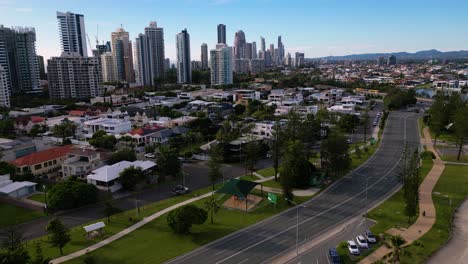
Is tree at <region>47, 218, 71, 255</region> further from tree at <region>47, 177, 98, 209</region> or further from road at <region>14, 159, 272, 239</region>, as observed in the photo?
tree at <region>47, 177, 98, 209</region>

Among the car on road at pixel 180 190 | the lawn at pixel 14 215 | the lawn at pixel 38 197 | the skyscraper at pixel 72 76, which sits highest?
the skyscraper at pixel 72 76

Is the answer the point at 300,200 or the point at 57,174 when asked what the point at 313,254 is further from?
the point at 57,174

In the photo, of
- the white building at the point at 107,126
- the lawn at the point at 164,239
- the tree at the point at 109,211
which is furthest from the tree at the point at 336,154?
the white building at the point at 107,126

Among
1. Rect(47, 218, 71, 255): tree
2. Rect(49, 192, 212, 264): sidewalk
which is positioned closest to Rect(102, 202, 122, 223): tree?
Rect(49, 192, 212, 264): sidewalk

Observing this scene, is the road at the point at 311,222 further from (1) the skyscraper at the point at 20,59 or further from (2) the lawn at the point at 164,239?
(1) the skyscraper at the point at 20,59

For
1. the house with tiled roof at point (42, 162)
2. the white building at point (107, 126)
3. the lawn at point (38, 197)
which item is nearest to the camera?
the lawn at point (38, 197)

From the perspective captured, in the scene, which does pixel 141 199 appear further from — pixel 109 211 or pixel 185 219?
pixel 185 219

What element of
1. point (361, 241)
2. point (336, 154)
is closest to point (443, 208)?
point (361, 241)

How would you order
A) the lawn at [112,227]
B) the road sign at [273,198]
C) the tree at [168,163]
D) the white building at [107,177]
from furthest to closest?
the tree at [168,163]
the white building at [107,177]
the road sign at [273,198]
the lawn at [112,227]
